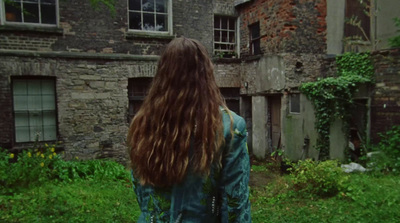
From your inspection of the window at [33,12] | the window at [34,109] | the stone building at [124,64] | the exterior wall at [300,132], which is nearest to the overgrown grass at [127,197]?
the window at [34,109]

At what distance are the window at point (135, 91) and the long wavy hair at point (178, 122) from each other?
8.10 meters

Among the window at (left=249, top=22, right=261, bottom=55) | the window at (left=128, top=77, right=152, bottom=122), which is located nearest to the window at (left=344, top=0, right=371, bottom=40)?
the window at (left=249, top=22, right=261, bottom=55)

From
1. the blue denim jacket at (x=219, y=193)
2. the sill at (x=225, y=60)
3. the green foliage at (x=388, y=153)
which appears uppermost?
the sill at (x=225, y=60)

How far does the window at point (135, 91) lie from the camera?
9.52 metres

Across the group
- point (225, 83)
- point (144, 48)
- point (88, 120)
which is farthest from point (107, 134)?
point (225, 83)

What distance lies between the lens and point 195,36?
1027 cm

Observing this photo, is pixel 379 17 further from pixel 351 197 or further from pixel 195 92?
pixel 195 92

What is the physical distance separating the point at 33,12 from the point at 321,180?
8.67 m

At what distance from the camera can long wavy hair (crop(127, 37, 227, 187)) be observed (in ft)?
4.64

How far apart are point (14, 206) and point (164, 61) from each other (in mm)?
5205

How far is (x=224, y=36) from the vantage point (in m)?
11.3

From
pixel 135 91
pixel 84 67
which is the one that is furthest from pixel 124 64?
pixel 84 67

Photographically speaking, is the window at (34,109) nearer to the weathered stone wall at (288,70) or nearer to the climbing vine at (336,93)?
the weathered stone wall at (288,70)

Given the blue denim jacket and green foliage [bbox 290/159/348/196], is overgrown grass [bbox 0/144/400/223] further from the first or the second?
the blue denim jacket
